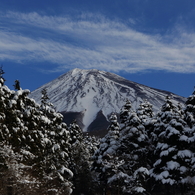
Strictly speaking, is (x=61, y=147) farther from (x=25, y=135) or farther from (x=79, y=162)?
(x=79, y=162)

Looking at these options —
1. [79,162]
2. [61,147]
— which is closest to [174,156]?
[61,147]

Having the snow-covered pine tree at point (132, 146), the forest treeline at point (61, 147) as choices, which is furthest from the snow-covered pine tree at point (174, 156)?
the snow-covered pine tree at point (132, 146)

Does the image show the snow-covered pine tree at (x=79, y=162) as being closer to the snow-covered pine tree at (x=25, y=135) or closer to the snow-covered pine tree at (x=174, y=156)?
the snow-covered pine tree at (x=25, y=135)

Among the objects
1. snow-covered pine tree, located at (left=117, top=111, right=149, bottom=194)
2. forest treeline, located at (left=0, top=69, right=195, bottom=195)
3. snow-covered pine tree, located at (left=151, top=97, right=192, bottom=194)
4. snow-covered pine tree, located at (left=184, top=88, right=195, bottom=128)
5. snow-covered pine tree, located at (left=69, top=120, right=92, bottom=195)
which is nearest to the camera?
forest treeline, located at (left=0, top=69, right=195, bottom=195)

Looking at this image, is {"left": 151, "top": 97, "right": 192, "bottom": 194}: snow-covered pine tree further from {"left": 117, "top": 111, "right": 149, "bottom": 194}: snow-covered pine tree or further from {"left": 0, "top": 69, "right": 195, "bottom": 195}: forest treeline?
{"left": 117, "top": 111, "right": 149, "bottom": 194}: snow-covered pine tree

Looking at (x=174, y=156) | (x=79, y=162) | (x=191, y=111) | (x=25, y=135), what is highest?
(x=191, y=111)

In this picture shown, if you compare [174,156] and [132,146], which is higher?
[132,146]

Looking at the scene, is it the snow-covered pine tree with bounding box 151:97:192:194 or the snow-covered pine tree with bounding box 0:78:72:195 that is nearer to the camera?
the snow-covered pine tree with bounding box 0:78:72:195

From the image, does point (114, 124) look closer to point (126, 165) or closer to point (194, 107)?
point (126, 165)

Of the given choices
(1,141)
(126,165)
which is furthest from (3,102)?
(126,165)

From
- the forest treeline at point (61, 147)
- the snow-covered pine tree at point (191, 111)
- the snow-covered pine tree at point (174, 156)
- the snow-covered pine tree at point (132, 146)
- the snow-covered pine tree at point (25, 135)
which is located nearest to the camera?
the snow-covered pine tree at point (25, 135)

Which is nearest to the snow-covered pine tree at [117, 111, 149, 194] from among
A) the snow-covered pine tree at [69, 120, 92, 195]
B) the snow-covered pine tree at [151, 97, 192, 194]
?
the snow-covered pine tree at [151, 97, 192, 194]

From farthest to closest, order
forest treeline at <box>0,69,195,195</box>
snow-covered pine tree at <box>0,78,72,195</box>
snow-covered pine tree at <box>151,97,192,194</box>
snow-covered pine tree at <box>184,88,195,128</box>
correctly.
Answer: snow-covered pine tree at <box>184,88,195,128</box> → snow-covered pine tree at <box>151,97,192,194</box> → forest treeline at <box>0,69,195,195</box> → snow-covered pine tree at <box>0,78,72,195</box>

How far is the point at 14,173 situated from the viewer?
15.7 meters
